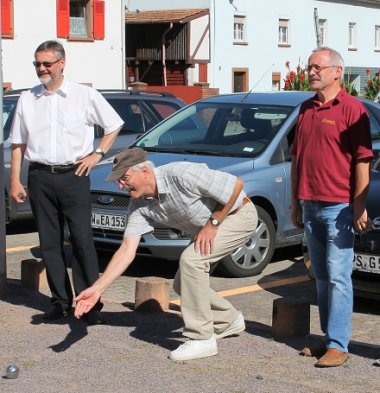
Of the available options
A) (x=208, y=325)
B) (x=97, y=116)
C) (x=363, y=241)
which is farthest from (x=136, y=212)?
(x=363, y=241)

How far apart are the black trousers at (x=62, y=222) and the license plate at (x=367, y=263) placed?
6.40ft

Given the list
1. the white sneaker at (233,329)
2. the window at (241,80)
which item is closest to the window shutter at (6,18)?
the window at (241,80)

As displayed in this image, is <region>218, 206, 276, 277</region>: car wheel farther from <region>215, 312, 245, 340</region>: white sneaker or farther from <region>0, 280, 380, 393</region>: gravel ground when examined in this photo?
<region>215, 312, 245, 340</region>: white sneaker

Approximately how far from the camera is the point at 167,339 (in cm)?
693

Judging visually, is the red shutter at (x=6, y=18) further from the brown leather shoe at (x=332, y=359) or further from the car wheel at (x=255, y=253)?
the brown leather shoe at (x=332, y=359)

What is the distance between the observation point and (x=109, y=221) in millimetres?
9492

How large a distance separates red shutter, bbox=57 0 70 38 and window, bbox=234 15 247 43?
520 inches

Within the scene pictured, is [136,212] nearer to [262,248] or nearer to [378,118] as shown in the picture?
[262,248]

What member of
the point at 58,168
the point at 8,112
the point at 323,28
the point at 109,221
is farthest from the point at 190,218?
the point at 323,28

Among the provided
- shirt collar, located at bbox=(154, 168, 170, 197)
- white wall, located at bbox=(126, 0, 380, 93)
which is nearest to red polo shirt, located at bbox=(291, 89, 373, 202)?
shirt collar, located at bbox=(154, 168, 170, 197)

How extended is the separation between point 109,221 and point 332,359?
12.4ft

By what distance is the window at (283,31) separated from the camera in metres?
49.5

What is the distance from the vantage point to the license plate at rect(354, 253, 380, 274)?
7.70m

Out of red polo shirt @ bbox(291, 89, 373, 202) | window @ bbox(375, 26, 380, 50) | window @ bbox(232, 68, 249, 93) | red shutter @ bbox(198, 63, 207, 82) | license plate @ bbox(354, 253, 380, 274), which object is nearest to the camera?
red polo shirt @ bbox(291, 89, 373, 202)
